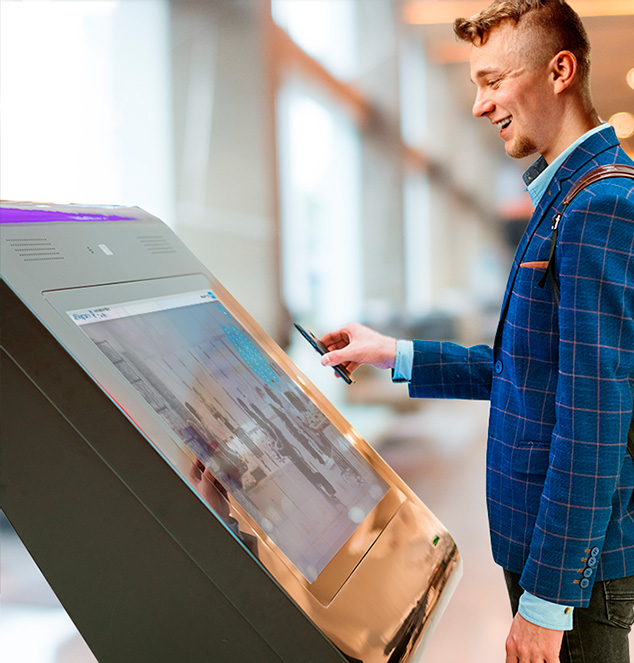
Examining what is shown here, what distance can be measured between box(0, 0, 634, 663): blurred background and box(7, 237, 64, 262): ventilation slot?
5.30 feet

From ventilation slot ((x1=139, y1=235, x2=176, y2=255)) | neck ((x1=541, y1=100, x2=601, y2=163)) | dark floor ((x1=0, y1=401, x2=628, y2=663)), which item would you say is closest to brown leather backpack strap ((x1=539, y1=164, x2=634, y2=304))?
neck ((x1=541, y1=100, x2=601, y2=163))

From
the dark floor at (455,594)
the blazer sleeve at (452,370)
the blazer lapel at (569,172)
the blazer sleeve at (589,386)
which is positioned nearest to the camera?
the blazer sleeve at (589,386)

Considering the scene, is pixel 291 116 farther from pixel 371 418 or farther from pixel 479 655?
pixel 479 655

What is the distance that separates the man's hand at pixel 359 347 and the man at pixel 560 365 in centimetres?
1

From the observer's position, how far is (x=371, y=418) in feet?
17.6

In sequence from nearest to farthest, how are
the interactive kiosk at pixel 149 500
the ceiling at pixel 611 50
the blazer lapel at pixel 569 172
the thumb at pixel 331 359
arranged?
the interactive kiosk at pixel 149 500, the blazer lapel at pixel 569 172, the thumb at pixel 331 359, the ceiling at pixel 611 50

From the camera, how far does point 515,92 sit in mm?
1014

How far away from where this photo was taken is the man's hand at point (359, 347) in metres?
1.15


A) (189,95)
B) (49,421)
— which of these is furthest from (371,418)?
(49,421)

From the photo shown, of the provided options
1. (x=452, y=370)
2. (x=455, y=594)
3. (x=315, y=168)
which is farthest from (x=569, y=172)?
(x=315, y=168)

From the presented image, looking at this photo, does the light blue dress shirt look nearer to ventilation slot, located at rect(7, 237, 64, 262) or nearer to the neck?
the neck

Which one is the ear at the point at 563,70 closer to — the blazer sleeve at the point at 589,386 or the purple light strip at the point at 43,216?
the blazer sleeve at the point at 589,386

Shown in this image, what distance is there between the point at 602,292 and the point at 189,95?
3.64 meters

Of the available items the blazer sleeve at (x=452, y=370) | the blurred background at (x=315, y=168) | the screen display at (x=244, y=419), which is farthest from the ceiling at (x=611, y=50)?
the screen display at (x=244, y=419)
